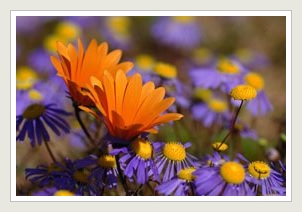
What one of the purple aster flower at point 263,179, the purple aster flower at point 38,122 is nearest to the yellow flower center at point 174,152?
the purple aster flower at point 263,179

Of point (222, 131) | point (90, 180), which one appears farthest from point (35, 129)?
point (222, 131)

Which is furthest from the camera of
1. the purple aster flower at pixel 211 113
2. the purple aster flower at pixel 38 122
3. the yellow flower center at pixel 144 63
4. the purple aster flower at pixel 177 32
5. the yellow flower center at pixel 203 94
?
the purple aster flower at pixel 177 32

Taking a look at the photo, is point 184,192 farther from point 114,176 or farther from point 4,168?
point 4,168

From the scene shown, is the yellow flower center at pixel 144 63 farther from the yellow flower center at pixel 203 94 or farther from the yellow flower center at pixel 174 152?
the yellow flower center at pixel 174 152

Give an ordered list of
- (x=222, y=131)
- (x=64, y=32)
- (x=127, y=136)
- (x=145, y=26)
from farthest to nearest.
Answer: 1. (x=145, y=26)
2. (x=64, y=32)
3. (x=222, y=131)
4. (x=127, y=136)

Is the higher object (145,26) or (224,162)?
(145,26)
